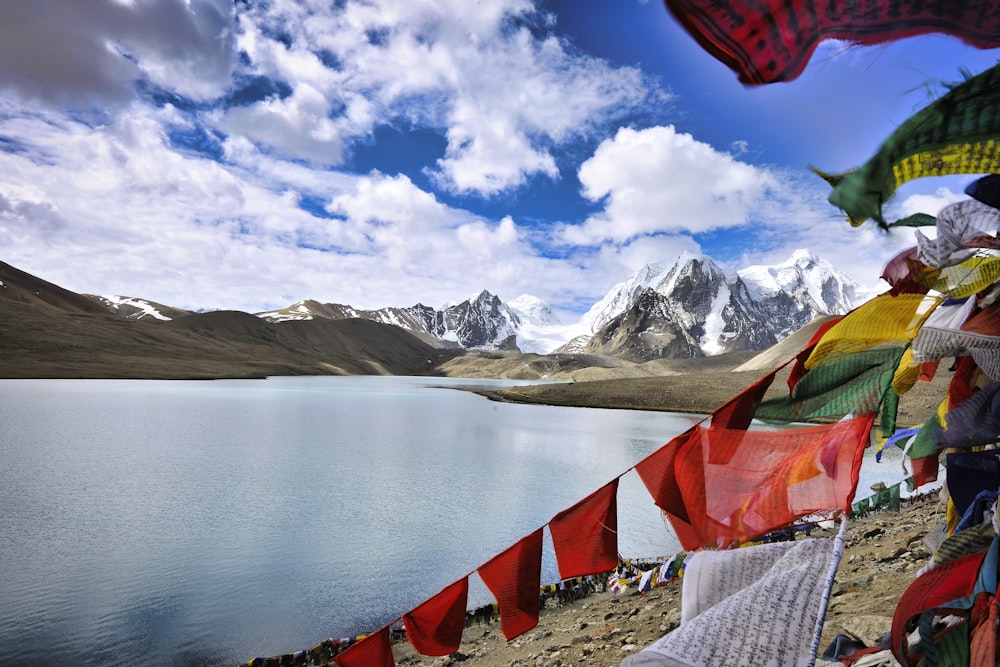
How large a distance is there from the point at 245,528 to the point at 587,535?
1025 cm

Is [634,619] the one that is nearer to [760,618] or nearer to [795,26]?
[760,618]

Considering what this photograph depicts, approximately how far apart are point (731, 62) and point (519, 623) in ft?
13.7

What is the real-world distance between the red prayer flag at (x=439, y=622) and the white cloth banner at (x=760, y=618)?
2521 millimetres

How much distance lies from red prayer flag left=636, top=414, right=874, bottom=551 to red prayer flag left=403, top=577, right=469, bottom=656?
1972 millimetres

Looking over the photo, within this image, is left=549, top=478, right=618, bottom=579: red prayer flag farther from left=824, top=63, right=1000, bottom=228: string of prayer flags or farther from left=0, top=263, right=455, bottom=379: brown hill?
left=0, top=263, right=455, bottom=379: brown hill

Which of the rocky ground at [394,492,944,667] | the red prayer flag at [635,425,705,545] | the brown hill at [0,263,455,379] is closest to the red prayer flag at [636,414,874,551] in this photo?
the red prayer flag at [635,425,705,545]

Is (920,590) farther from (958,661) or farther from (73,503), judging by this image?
(73,503)

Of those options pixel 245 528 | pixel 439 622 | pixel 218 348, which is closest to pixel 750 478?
pixel 439 622

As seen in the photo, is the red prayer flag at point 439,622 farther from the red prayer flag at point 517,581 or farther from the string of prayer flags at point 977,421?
the string of prayer flags at point 977,421

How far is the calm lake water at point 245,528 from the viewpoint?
7359mm

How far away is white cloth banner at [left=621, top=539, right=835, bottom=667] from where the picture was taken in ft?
6.18

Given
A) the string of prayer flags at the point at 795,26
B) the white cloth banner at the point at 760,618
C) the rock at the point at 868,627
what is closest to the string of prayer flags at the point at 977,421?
the white cloth banner at the point at 760,618

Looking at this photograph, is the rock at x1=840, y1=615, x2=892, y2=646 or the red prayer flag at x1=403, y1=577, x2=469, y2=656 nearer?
the rock at x1=840, y1=615, x2=892, y2=646

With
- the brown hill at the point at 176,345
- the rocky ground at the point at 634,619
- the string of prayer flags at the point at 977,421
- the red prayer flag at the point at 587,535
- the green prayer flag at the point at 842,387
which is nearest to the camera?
the string of prayer flags at the point at 977,421
